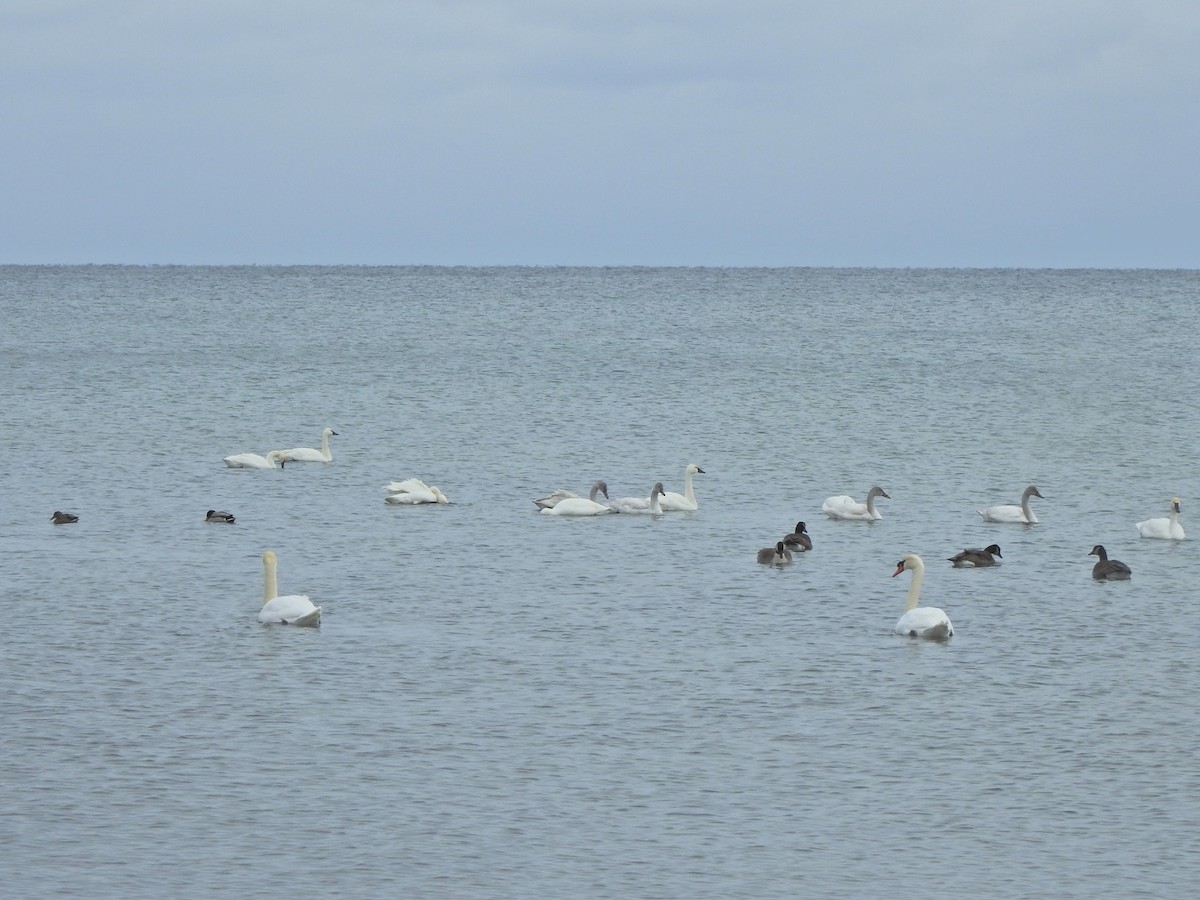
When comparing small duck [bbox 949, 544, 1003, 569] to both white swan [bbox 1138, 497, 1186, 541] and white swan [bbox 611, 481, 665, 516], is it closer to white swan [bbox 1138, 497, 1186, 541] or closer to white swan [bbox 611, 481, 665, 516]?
white swan [bbox 1138, 497, 1186, 541]

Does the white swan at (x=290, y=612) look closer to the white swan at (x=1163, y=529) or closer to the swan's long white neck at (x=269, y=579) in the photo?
the swan's long white neck at (x=269, y=579)

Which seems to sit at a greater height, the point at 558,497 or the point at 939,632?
the point at 558,497

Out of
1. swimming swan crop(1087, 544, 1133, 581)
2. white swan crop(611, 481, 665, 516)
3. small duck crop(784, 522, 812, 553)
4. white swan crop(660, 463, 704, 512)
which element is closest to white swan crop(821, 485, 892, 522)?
white swan crop(660, 463, 704, 512)

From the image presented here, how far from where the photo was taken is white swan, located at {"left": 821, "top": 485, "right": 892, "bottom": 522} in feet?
99.5

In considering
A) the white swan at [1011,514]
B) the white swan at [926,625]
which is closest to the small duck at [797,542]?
the white swan at [1011,514]

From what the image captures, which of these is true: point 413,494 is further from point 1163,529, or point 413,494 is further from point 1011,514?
point 1163,529

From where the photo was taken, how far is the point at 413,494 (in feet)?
104

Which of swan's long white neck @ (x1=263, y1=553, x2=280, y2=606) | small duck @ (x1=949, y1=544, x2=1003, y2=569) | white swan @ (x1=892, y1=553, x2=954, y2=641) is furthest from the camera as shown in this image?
small duck @ (x1=949, y1=544, x2=1003, y2=569)

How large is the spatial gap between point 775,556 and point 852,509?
16.9 feet

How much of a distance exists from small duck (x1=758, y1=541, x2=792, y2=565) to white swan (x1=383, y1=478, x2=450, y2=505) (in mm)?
8067

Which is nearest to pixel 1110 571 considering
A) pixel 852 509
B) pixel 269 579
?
pixel 852 509

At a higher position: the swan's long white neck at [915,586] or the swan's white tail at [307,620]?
the swan's long white neck at [915,586]

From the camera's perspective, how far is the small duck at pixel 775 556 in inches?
1000

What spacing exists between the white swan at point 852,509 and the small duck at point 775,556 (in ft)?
16.0
